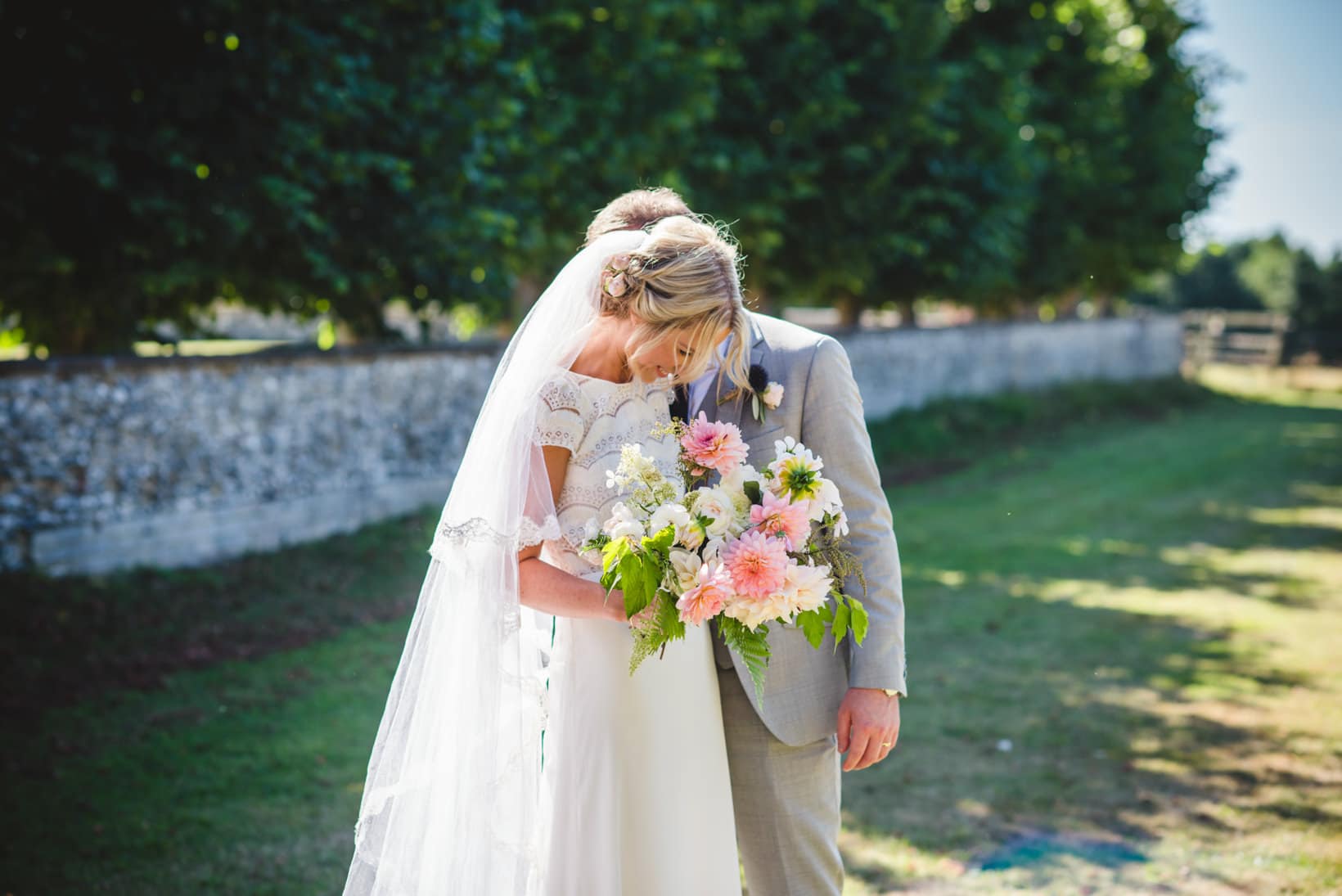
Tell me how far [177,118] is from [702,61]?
23.6ft

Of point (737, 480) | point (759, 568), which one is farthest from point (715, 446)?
point (759, 568)

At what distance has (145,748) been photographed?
601cm

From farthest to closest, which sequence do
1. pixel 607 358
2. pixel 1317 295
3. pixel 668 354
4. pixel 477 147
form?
pixel 1317 295 < pixel 477 147 < pixel 607 358 < pixel 668 354

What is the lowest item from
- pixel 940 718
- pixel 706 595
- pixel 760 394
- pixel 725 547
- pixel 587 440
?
pixel 940 718

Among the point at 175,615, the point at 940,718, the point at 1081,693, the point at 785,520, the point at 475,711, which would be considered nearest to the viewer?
the point at 785,520

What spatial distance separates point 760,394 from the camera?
10.6 ft

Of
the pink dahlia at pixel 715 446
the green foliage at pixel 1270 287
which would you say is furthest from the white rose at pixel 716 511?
the green foliage at pixel 1270 287

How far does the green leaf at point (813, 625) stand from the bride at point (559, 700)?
433 millimetres

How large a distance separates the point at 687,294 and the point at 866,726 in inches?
54.5

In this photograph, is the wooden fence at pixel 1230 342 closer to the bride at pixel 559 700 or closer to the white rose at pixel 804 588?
the bride at pixel 559 700

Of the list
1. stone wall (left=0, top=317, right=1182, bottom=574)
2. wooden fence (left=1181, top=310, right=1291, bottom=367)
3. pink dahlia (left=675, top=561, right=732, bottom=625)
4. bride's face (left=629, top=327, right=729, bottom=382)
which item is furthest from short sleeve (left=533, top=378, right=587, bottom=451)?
wooden fence (left=1181, top=310, right=1291, bottom=367)

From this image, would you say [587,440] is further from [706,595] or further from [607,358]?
[706,595]

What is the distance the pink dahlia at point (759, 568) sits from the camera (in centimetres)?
265

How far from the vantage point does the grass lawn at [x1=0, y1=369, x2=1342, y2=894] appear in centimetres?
491
